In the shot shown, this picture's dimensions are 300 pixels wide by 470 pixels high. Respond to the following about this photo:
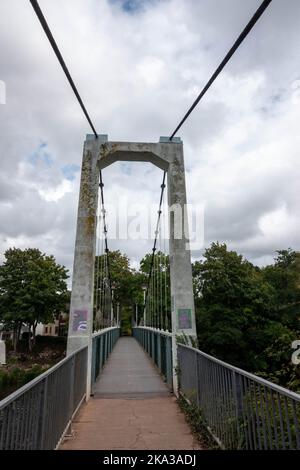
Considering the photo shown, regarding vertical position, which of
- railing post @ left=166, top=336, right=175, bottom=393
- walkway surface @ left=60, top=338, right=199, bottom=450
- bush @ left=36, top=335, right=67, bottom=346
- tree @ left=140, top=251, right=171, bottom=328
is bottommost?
bush @ left=36, top=335, right=67, bottom=346

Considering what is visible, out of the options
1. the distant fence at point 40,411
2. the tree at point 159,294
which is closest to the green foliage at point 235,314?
the tree at point 159,294

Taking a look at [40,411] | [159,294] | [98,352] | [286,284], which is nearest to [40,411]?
[40,411]

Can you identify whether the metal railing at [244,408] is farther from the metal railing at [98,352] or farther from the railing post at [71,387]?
the metal railing at [98,352]

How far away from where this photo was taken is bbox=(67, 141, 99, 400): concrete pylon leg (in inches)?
214

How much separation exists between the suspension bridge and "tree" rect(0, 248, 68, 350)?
2042 cm

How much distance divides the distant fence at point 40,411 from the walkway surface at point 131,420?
402 mm

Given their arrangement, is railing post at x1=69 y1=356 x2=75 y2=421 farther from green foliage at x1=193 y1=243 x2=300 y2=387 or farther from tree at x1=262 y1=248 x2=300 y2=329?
tree at x1=262 y1=248 x2=300 y2=329

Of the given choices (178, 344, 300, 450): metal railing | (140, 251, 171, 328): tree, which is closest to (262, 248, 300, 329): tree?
(140, 251, 171, 328): tree

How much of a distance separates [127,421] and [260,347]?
59.6 feet

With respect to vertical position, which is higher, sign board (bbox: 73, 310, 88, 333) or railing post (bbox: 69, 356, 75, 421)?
sign board (bbox: 73, 310, 88, 333)

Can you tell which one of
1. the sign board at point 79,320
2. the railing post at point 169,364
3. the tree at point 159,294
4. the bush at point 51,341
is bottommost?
the bush at point 51,341

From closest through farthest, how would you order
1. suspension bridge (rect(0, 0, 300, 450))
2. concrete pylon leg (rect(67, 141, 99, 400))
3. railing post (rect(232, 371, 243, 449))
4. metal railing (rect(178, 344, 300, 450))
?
metal railing (rect(178, 344, 300, 450))
suspension bridge (rect(0, 0, 300, 450))
railing post (rect(232, 371, 243, 449))
concrete pylon leg (rect(67, 141, 99, 400))

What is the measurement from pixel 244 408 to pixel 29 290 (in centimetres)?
2736

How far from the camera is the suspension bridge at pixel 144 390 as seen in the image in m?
2.01
